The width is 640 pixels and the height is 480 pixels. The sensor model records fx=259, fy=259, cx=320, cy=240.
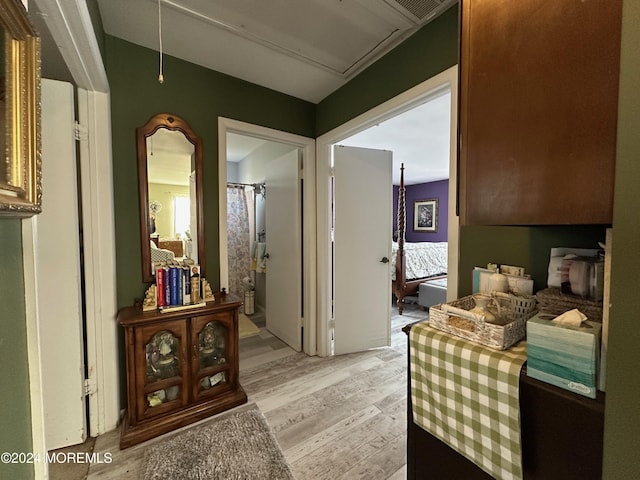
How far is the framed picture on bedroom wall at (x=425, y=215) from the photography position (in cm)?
654

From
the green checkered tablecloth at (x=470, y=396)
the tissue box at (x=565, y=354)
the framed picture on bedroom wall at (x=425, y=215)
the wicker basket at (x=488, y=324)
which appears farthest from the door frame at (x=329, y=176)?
the framed picture on bedroom wall at (x=425, y=215)

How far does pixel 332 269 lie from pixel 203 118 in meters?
1.72

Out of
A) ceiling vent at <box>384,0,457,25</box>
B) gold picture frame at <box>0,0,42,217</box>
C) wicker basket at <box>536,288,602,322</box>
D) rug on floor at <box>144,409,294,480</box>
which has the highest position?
ceiling vent at <box>384,0,457,25</box>

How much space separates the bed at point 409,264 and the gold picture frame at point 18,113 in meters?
3.38

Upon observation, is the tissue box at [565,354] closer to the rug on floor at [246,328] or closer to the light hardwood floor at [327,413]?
the light hardwood floor at [327,413]

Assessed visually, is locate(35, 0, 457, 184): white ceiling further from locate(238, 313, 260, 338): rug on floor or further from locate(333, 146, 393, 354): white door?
locate(238, 313, 260, 338): rug on floor

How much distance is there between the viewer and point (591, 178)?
0.56 m

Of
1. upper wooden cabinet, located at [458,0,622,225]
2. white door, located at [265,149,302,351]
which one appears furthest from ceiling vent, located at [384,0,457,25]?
white door, located at [265,149,302,351]

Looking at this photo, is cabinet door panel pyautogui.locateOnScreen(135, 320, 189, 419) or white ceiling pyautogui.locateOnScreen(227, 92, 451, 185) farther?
white ceiling pyautogui.locateOnScreen(227, 92, 451, 185)

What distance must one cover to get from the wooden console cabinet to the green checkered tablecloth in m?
1.35

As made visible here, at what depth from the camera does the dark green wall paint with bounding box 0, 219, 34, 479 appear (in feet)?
1.90

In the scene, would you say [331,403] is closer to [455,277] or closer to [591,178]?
[455,277]

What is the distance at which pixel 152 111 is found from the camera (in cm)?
182

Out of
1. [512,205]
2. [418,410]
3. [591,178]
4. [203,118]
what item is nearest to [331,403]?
[418,410]
